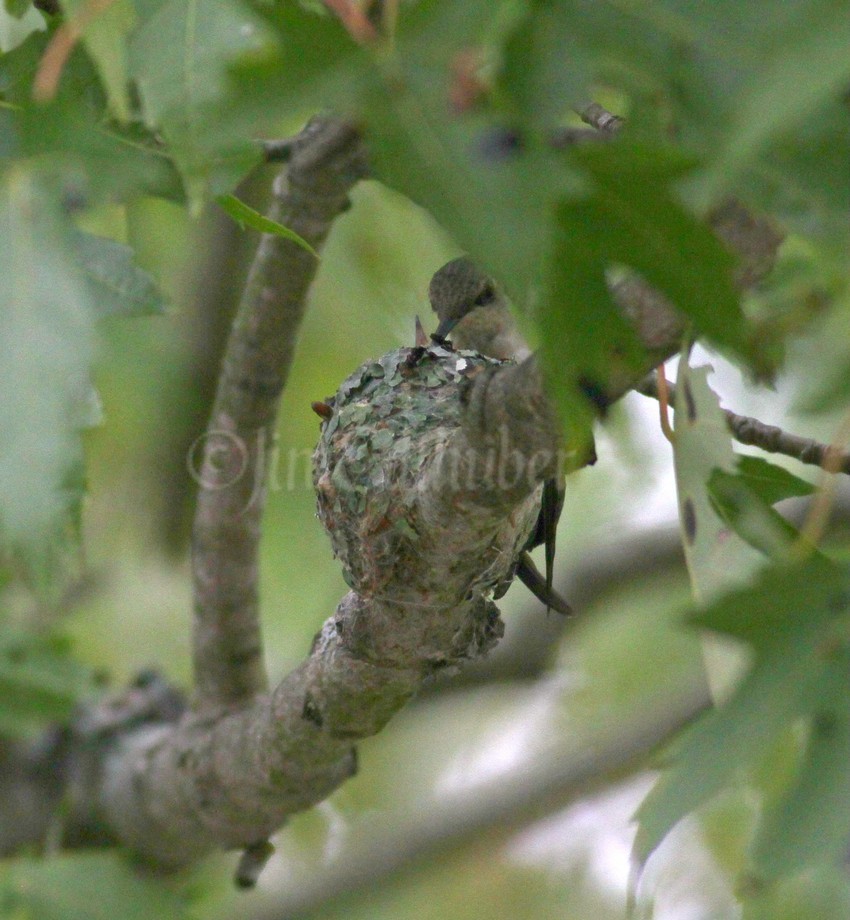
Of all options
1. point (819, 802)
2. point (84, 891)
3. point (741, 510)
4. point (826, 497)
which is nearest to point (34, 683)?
point (84, 891)

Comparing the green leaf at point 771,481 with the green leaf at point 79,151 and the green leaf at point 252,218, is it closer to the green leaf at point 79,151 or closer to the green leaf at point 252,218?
the green leaf at point 252,218

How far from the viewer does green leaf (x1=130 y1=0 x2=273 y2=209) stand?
1629 mm

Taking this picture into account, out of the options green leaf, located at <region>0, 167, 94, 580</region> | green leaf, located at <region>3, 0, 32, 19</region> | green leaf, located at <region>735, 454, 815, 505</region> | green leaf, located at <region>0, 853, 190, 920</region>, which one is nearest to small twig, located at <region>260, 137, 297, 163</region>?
→ green leaf, located at <region>3, 0, 32, 19</region>

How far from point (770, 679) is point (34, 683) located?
11.3 feet

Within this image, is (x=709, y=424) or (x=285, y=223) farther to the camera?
(x=285, y=223)

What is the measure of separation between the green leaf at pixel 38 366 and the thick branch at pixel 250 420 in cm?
149

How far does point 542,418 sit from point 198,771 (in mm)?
2201

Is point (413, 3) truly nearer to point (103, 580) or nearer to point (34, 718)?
point (34, 718)

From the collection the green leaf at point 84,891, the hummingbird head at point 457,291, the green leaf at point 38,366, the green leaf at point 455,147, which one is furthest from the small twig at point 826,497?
the green leaf at point 84,891

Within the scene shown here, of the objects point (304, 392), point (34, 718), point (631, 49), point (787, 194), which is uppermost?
point (304, 392)

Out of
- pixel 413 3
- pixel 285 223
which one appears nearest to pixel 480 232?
pixel 413 3

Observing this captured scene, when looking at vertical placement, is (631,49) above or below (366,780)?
below

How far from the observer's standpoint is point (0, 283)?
55.2 inches

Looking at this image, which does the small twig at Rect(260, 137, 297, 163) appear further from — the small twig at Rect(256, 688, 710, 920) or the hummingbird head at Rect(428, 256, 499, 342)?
the small twig at Rect(256, 688, 710, 920)
